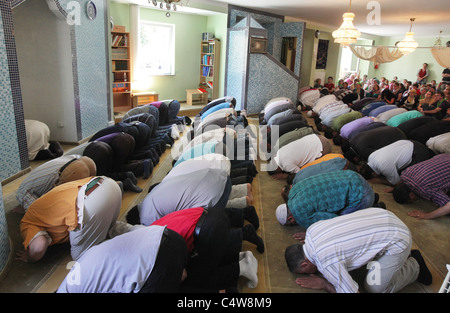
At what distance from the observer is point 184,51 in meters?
8.98

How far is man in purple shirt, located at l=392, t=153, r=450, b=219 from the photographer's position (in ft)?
11.0

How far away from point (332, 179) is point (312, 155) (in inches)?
56.6

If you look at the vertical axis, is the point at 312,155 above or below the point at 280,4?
below

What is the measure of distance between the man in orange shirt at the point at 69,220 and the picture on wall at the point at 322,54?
461 inches

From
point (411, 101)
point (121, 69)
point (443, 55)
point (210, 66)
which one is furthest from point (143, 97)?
point (443, 55)

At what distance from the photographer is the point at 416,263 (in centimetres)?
233

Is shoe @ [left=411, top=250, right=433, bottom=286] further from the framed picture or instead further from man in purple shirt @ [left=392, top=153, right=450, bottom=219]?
the framed picture

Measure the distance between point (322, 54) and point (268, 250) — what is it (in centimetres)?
1149

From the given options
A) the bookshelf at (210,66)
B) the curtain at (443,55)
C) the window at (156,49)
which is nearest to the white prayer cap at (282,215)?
the window at (156,49)

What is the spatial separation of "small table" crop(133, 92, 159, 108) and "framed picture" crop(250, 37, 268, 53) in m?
2.67

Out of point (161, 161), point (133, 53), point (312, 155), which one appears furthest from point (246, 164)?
point (133, 53)

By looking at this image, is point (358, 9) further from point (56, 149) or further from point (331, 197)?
point (56, 149)

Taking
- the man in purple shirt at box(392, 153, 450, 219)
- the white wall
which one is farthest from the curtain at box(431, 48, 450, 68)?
the white wall
